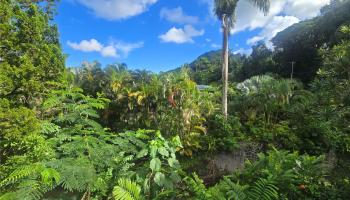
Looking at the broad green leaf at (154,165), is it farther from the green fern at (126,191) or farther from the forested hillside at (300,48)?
the forested hillside at (300,48)

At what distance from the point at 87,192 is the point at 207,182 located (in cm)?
444

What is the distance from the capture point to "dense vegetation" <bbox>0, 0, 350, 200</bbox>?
280cm

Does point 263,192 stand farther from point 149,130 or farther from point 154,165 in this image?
point 149,130

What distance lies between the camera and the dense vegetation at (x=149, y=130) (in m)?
2.80

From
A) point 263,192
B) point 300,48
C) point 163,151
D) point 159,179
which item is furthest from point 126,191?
point 300,48

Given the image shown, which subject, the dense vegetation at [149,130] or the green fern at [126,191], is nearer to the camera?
the green fern at [126,191]

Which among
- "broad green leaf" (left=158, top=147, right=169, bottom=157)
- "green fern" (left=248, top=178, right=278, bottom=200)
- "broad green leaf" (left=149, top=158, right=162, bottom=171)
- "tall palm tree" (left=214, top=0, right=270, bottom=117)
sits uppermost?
"tall palm tree" (left=214, top=0, right=270, bottom=117)

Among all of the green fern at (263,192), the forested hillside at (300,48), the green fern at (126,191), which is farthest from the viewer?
the forested hillside at (300,48)

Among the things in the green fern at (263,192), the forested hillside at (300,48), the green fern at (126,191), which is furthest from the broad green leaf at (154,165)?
the forested hillside at (300,48)

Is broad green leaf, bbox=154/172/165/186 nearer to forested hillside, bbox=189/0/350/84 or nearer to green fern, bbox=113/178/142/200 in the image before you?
green fern, bbox=113/178/142/200

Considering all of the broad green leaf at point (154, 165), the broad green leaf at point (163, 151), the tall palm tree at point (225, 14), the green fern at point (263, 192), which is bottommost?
the green fern at point (263, 192)

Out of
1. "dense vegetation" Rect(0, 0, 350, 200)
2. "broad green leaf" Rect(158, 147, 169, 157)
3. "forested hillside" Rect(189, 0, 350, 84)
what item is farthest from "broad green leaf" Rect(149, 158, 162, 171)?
"forested hillside" Rect(189, 0, 350, 84)

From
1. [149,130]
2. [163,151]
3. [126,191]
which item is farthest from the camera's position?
[149,130]

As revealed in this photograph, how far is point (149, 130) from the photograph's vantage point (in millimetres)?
3502
